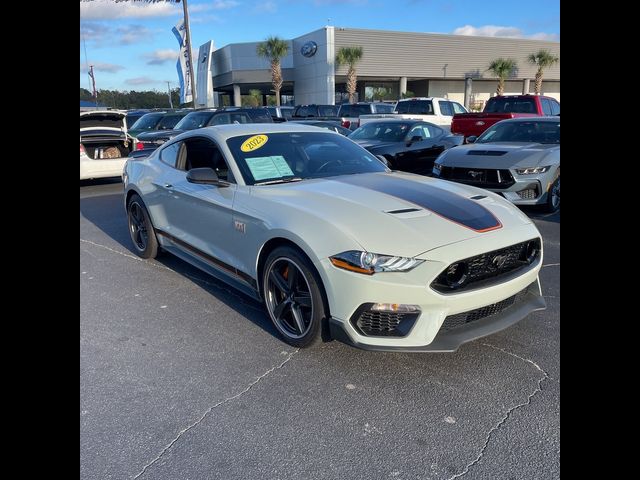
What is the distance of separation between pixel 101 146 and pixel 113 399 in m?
9.18

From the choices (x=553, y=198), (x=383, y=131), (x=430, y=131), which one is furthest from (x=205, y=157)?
(x=430, y=131)

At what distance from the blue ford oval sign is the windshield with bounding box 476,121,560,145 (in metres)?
36.2

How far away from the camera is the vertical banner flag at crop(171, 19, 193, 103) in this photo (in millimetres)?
23297

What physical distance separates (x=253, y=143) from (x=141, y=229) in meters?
2.15

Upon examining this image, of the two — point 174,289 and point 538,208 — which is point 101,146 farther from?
point 538,208

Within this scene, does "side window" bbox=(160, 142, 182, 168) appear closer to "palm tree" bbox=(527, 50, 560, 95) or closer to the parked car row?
the parked car row

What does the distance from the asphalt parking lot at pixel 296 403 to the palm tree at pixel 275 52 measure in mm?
40244

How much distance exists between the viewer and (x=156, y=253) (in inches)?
213

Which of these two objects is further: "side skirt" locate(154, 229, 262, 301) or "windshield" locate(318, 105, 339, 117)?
"windshield" locate(318, 105, 339, 117)

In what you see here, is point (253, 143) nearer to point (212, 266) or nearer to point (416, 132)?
point (212, 266)

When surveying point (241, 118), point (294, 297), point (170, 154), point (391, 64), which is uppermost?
point (391, 64)

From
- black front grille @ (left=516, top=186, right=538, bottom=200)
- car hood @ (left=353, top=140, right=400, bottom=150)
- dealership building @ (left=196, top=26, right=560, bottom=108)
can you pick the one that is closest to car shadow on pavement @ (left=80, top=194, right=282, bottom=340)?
black front grille @ (left=516, top=186, right=538, bottom=200)

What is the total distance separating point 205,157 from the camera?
4.66 m

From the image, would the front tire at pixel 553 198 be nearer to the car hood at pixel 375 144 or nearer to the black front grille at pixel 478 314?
the car hood at pixel 375 144
